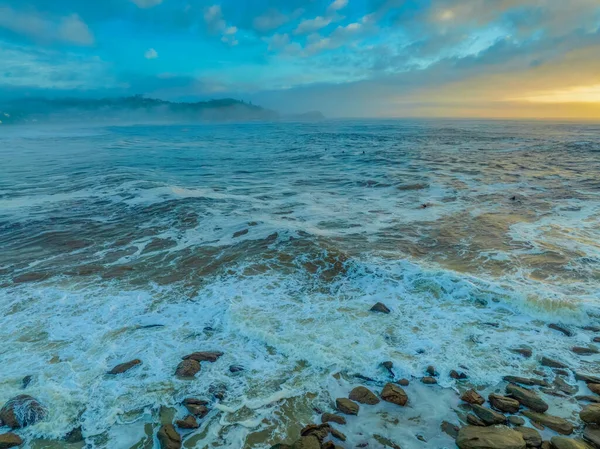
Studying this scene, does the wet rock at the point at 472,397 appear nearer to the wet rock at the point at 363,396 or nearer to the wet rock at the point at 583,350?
the wet rock at the point at 363,396

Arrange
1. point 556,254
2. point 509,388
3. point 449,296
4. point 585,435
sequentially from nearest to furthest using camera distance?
point 585,435
point 509,388
point 449,296
point 556,254

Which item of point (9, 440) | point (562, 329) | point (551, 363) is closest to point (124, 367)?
point (9, 440)

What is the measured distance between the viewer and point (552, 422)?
5.21 meters

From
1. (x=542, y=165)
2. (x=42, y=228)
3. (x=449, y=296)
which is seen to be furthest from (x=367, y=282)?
(x=542, y=165)

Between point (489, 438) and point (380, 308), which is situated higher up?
point (489, 438)

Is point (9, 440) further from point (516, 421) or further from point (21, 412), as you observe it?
point (516, 421)

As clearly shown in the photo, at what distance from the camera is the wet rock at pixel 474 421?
5266 mm

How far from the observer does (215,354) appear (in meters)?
7.07

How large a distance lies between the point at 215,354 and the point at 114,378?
1.89m

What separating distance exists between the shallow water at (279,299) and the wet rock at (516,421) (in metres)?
0.82

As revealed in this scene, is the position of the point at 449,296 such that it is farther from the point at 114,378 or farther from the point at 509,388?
the point at 114,378

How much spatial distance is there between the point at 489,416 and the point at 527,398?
0.90 m

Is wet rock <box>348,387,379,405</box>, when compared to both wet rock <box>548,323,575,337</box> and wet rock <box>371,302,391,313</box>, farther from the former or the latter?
wet rock <box>548,323,575,337</box>

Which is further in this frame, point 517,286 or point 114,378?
point 517,286
